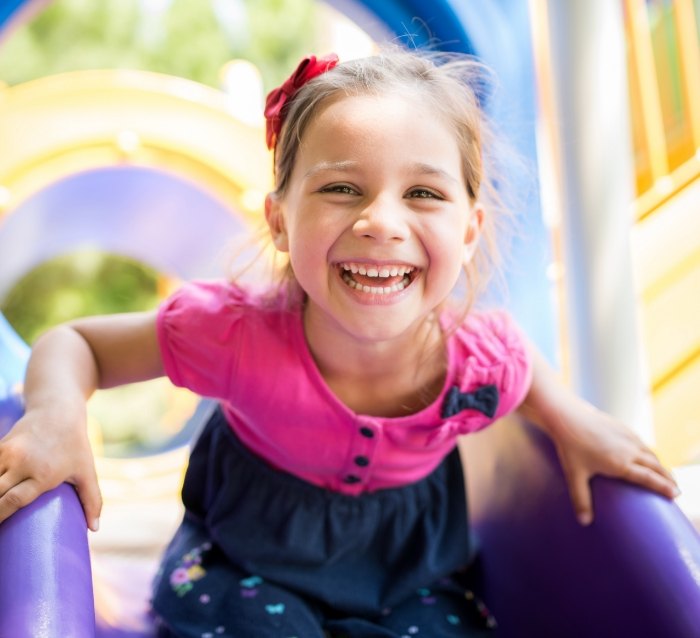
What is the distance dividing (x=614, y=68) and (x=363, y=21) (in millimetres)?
366

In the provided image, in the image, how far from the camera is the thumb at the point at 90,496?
2.51 feet

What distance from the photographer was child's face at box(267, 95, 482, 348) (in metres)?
0.78

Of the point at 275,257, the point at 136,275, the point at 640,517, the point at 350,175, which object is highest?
the point at 350,175

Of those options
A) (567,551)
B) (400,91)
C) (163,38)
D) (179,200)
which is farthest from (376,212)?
(163,38)

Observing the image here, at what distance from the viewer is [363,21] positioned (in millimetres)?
1271

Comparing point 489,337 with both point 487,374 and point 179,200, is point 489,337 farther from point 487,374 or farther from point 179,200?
point 179,200

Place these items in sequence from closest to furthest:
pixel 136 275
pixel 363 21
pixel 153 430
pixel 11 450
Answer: pixel 11 450 → pixel 363 21 → pixel 153 430 → pixel 136 275

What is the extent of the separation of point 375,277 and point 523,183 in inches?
15.8

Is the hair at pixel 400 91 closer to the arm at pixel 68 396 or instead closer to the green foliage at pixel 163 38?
the arm at pixel 68 396

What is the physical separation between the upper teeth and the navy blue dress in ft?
0.88

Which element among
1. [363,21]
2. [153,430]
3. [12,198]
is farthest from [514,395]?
[153,430]

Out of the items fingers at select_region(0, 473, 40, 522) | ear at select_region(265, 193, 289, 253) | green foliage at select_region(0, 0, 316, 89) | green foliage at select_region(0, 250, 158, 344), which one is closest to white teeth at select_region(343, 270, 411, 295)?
ear at select_region(265, 193, 289, 253)

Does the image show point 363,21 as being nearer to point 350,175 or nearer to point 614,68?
point 614,68

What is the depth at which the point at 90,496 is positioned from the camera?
2.53 feet
